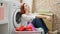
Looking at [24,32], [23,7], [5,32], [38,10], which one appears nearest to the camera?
[24,32]

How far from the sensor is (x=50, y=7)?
4.40 m

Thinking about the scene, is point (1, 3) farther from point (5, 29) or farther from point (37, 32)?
point (37, 32)

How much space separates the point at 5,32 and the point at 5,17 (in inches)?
13.7

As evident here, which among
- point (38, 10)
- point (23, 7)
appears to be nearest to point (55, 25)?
point (38, 10)

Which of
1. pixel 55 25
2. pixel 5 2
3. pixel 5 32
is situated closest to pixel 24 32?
pixel 5 32

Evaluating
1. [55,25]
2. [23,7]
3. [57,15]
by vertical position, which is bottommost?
[55,25]

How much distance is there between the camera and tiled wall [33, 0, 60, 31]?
14.1ft

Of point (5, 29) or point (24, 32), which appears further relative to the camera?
point (5, 29)

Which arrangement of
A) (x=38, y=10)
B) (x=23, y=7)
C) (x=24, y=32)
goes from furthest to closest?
1. (x=38, y=10)
2. (x=23, y=7)
3. (x=24, y=32)

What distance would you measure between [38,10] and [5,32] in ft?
6.25

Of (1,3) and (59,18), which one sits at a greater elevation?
(1,3)

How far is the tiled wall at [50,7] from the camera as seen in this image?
4.30m

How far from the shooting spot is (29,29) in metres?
2.75

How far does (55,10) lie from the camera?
432 cm
